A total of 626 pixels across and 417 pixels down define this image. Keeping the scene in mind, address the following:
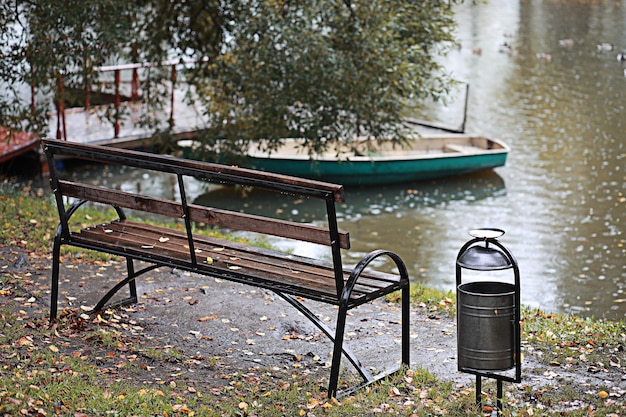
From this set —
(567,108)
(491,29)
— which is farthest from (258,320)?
(491,29)

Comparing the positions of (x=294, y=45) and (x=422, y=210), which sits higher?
(x=294, y=45)

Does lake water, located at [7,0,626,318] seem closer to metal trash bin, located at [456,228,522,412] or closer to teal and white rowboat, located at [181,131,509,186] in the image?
teal and white rowboat, located at [181,131,509,186]

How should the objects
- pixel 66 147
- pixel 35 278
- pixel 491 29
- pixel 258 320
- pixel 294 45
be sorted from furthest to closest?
pixel 491 29, pixel 294 45, pixel 35 278, pixel 258 320, pixel 66 147

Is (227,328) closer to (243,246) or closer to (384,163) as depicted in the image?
(243,246)

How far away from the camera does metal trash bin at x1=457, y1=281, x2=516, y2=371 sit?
4.79 meters

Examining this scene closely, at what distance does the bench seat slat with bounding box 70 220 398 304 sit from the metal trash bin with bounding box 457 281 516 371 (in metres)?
0.60

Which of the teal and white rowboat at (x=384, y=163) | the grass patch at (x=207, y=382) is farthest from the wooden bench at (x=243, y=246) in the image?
the teal and white rowboat at (x=384, y=163)

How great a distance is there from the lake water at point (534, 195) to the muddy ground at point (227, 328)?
13.5 ft

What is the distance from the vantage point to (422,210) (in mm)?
15336

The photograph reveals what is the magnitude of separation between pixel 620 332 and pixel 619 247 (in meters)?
6.66

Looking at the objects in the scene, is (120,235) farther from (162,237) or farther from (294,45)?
(294,45)

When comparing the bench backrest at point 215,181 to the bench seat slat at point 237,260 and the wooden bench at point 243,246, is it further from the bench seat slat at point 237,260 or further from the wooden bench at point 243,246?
the bench seat slat at point 237,260

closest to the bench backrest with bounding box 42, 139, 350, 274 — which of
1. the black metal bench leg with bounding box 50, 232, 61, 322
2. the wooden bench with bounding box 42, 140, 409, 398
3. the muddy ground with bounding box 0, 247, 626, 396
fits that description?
the wooden bench with bounding box 42, 140, 409, 398

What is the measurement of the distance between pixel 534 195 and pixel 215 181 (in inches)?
447
